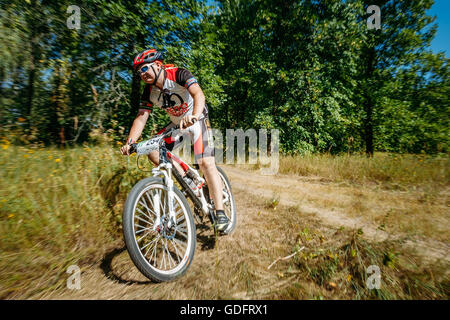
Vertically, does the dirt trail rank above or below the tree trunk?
below

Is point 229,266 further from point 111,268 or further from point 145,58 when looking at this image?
point 145,58

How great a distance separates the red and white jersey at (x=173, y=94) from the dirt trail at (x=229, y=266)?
1.78 metres

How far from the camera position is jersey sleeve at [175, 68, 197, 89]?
7.07 ft

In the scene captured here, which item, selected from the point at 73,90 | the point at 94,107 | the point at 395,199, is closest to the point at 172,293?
the point at 395,199

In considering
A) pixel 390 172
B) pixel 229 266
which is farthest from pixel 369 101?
pixel 229 266

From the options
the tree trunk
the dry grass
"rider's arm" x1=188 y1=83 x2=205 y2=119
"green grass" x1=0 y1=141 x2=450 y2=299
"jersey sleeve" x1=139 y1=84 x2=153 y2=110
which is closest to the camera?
"green grass" x1=0 y1=141 x2=450 y2=299

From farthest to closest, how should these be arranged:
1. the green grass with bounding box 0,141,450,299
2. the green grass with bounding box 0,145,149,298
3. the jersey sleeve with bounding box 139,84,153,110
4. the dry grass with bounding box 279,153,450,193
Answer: the dry grass with bounding box 279,153,450,193, the jersey sleeve with bounding box 139,84,153,110, the green grass with bounding box 0,145,149,298, the green grass with bounding box 0,141,450,299

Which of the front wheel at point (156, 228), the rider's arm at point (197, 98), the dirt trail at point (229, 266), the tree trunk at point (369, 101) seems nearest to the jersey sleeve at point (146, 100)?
the rider's arm at point (197, 98)

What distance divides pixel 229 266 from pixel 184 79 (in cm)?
213

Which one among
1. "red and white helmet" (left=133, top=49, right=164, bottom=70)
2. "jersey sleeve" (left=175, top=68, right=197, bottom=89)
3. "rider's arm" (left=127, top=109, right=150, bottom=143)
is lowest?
"rider's arm" (left=127, top=109, right=150, bottom=143)

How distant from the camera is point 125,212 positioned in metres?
1.50

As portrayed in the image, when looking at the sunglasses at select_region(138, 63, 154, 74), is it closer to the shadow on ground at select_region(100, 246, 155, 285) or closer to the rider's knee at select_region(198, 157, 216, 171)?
the rider's knee at select_region(198, 157, 216, 171)

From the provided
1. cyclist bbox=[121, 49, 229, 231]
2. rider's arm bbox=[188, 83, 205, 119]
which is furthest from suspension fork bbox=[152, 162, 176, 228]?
rider's arm bbox=[188, 83, 205, 119]

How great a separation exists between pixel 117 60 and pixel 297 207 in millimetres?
8330
